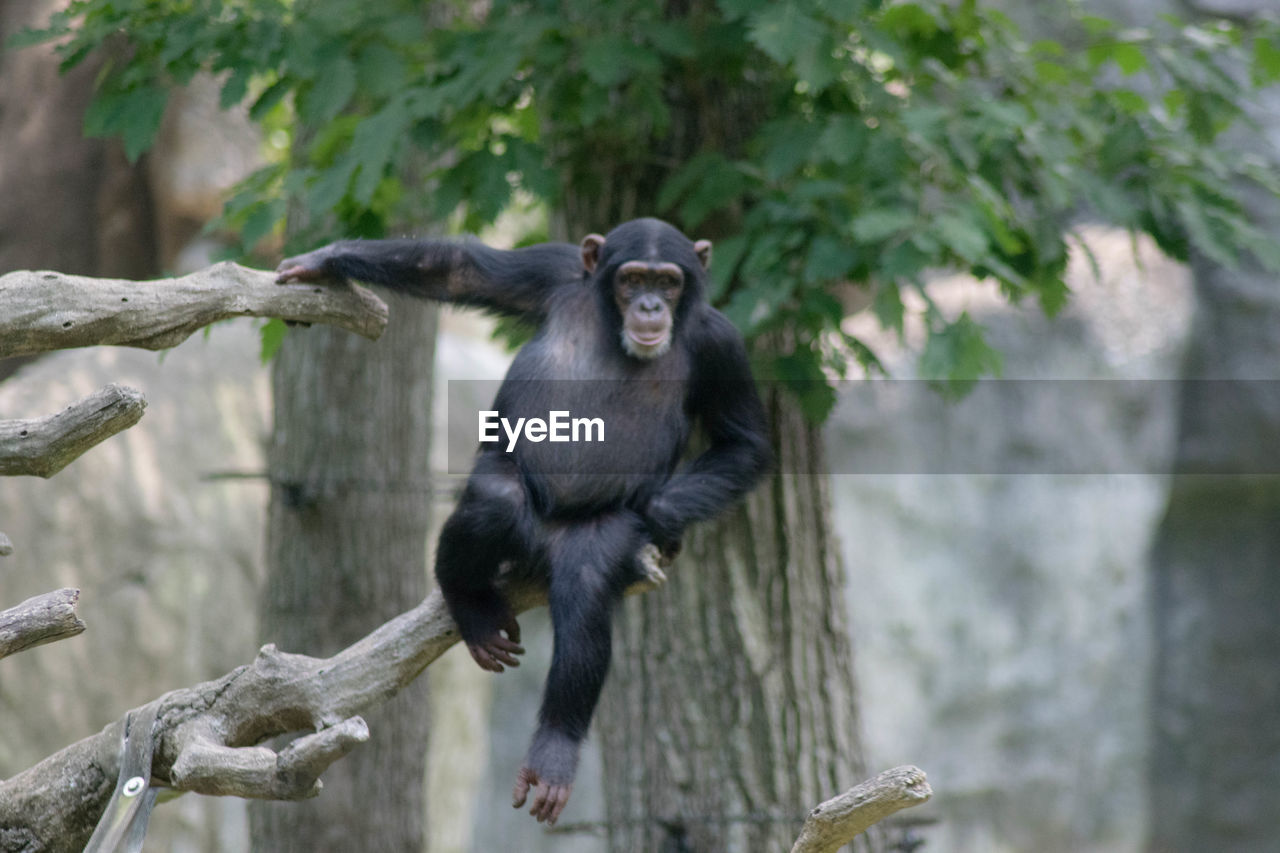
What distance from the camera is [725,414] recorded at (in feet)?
13.1

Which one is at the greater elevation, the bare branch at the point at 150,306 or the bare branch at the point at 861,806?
the bare branch at the point at 150,306

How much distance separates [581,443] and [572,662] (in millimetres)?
678

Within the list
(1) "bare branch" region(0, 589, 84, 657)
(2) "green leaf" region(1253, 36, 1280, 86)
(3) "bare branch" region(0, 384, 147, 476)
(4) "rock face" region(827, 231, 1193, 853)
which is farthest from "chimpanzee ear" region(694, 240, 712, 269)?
(4) "rock face" region(827, 231, 1193, 853)

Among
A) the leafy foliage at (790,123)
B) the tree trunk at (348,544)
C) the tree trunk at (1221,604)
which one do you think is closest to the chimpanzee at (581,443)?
the leafy foliage at (790,123)

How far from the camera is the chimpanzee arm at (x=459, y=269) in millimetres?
3568

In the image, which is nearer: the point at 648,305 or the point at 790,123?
the point at 648,305

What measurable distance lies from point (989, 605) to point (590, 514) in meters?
7.24

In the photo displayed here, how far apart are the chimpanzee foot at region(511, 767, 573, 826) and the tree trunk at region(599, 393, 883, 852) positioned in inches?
69.6

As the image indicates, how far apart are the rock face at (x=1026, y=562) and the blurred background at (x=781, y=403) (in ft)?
0.11

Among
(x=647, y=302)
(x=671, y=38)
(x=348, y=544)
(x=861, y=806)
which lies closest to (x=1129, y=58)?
(x=671, y=38)

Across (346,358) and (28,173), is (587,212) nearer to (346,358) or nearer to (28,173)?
(346,358)

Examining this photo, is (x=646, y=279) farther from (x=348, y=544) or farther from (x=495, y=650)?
(x=348, y=544)

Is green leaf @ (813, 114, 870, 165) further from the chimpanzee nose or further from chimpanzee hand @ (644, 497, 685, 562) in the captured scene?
chimpanzee hand @ (644, 497, 685, 562)

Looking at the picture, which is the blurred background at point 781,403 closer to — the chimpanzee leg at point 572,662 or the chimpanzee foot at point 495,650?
the chimpanzee leg at point 572,662
